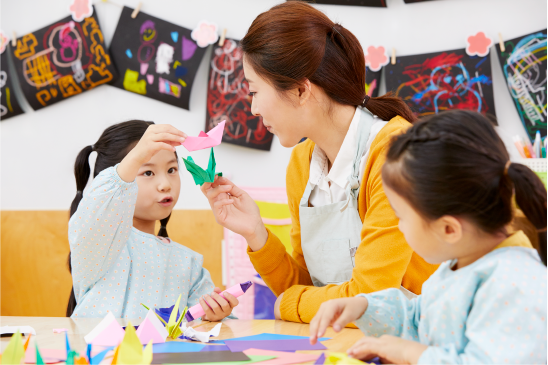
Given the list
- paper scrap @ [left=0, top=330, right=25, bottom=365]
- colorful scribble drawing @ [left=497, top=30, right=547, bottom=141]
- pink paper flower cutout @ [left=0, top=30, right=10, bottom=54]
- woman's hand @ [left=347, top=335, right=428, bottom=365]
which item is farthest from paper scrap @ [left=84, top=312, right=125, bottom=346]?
pink paper flower cutout @ [left=0, top=30, right=10, bottom=54]

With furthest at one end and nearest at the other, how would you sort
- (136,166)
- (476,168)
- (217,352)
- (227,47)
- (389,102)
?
1. (227,47)
2. (389,102)
3. (136,166)
4. (217,352)
5. (476,168)

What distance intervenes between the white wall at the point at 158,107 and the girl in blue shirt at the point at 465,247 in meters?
1.44

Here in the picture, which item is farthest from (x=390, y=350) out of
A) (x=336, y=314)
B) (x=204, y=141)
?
(x=204, y=141)

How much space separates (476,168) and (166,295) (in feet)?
2.65

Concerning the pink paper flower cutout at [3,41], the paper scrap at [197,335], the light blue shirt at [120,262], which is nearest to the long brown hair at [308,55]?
the light blue shirt at [120,262]

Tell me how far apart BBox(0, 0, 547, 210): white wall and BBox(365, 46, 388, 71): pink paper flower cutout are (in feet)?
0.16

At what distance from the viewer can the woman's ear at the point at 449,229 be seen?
21.0 inches

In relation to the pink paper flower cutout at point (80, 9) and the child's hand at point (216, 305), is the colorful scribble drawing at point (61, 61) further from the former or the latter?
the child's hand at point (216, 305)

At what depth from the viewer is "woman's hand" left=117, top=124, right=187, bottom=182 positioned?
2.98ft

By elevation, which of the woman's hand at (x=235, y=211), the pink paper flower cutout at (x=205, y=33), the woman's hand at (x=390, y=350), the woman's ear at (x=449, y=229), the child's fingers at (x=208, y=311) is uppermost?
the pink paper flower cutout at (x=205, y=33)

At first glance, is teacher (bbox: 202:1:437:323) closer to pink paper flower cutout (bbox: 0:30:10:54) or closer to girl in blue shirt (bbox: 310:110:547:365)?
girl in blue shirt (bbox: 310:110:547:365)

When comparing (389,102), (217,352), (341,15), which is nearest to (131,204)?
(217,352)

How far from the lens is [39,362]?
55 centimetres

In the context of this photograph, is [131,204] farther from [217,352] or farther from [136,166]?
[217,352]
